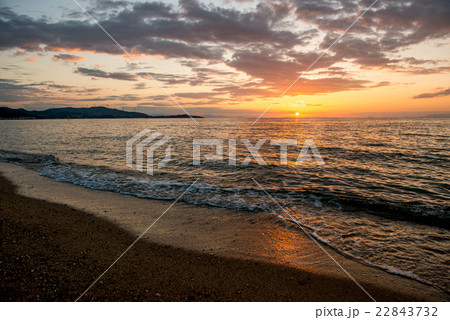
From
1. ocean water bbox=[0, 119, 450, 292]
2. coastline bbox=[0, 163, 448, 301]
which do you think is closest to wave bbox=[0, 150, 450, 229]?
ocean water bbox=[0, 119, 450, 292]

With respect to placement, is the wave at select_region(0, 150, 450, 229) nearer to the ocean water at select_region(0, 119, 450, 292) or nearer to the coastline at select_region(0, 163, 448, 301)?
the ocean water at select_region(0, 119, 450, 292)

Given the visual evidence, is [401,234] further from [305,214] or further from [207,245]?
[207,245]

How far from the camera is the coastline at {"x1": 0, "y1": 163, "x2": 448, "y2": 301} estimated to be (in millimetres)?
4273

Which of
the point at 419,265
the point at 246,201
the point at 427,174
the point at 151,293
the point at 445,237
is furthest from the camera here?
the point at 427,174

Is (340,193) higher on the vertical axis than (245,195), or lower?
higher

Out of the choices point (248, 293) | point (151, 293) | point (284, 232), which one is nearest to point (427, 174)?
point (284, 232)

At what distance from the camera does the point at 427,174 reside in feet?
48.0

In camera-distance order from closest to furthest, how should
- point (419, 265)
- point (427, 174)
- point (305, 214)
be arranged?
point (419, 265), point (305, 214), point (427, 174)

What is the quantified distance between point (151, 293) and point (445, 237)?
8486 mm

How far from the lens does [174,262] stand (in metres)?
5.33

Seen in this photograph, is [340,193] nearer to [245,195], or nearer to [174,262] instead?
[245,195]

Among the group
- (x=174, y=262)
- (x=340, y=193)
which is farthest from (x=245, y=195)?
(x=174, y=262)

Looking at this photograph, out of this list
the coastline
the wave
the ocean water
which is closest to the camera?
the coastline

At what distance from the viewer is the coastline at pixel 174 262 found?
14.0ft
